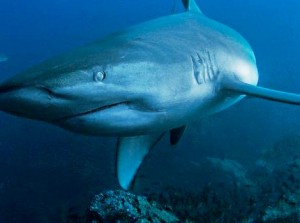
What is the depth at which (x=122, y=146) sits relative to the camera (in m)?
3.11

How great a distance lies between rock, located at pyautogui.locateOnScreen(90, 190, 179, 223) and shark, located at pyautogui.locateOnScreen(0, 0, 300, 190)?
1.31m

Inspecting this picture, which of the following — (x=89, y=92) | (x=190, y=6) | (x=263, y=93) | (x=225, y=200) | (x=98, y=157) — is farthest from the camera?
(x=98, y=157)

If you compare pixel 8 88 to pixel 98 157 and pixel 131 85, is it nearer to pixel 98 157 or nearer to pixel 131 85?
pixel 131 85

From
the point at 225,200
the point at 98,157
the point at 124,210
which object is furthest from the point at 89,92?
the point at 98,157

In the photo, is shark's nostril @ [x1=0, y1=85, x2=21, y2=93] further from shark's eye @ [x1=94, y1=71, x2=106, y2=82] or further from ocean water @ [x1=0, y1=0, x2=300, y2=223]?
ocean water @ [x1=0, y1=0, x2=300, y2=223]

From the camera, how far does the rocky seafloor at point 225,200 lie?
431 centimetres

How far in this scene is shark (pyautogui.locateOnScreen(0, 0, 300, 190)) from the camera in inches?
61.7

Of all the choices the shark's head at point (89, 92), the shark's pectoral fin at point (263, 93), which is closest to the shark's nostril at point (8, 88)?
the shark's head at point (89, 92)

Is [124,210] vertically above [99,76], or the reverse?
[99,76]

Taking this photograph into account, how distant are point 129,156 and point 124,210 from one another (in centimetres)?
143

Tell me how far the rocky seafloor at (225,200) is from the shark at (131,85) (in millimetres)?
1458

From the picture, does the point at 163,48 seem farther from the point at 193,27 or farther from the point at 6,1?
the point at 6,1

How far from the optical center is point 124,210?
425cm

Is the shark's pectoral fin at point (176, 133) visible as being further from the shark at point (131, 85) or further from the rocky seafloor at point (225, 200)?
the rocky seafloor at point (225, 200)
